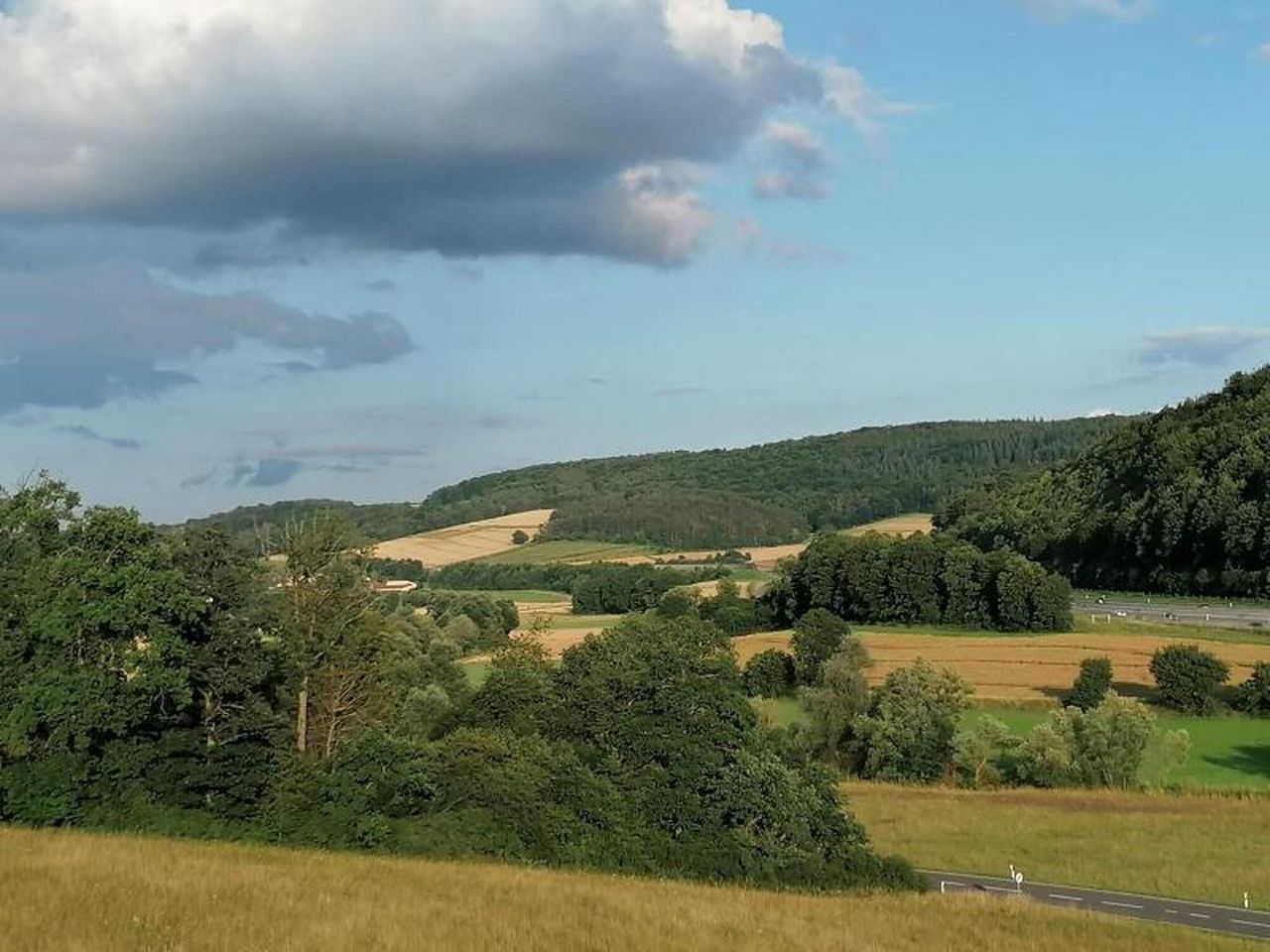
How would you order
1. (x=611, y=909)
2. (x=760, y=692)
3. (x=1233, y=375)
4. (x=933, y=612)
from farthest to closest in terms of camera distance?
(x=1233, y=375), (x=933, y=612), (x=760, y=692), (x=611, y=909)

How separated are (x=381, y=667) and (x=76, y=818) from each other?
1509 cm

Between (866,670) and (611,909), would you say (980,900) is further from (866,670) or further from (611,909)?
(866,670)

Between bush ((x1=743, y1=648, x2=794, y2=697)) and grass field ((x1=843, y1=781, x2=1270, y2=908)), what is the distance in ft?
82.9

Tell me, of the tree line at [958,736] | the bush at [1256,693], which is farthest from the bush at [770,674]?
the bush at [1256,693]

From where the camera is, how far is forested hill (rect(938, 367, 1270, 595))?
122 m

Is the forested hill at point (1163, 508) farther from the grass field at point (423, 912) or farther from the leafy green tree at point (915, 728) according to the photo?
the grass field at point (423, 912)

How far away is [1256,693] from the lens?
7594 cm

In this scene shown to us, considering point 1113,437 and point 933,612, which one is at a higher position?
point 1113,437

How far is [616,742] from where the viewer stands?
41.0 meters

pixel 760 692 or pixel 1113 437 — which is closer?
pixel 760 692

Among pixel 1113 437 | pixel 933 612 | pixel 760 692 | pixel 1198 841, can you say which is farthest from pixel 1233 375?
pixel 1198 841

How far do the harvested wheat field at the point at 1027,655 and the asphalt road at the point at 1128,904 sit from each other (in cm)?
3311

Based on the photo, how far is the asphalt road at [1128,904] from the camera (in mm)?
34625

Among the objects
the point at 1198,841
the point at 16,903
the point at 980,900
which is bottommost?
the point at 1198,841
